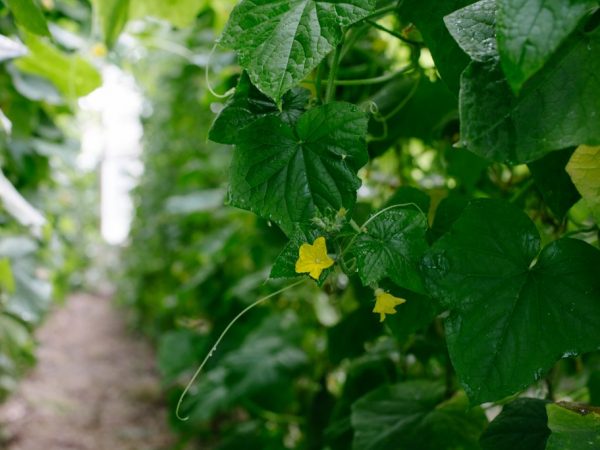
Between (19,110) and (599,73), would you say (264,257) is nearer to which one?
(19,110)

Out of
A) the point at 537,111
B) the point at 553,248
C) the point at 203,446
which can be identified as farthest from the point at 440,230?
the point at 203,446

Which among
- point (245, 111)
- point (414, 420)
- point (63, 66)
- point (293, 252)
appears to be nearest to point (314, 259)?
point (293, 252)

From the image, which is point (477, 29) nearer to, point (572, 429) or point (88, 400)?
point (572, 429)

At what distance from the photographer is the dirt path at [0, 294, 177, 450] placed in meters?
3.34

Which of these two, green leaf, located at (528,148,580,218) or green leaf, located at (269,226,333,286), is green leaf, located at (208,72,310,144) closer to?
green leaf, located at (269,226,333,286)

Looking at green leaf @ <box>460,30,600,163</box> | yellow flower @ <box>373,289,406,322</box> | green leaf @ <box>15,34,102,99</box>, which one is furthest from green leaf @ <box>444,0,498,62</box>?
green leaf @ <box>15,34,102,99</box>

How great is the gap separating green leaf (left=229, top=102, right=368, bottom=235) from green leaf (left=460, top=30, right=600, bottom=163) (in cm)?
12

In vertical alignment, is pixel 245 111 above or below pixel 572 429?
above

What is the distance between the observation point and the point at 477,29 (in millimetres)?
517

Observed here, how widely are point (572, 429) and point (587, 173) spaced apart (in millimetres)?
236

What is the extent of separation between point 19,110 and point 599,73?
150cm

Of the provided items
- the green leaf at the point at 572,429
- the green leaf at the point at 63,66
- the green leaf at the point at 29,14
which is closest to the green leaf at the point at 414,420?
the green leaf at the point at 572,429

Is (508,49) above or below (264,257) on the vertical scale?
above

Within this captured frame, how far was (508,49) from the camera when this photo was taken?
410mm
